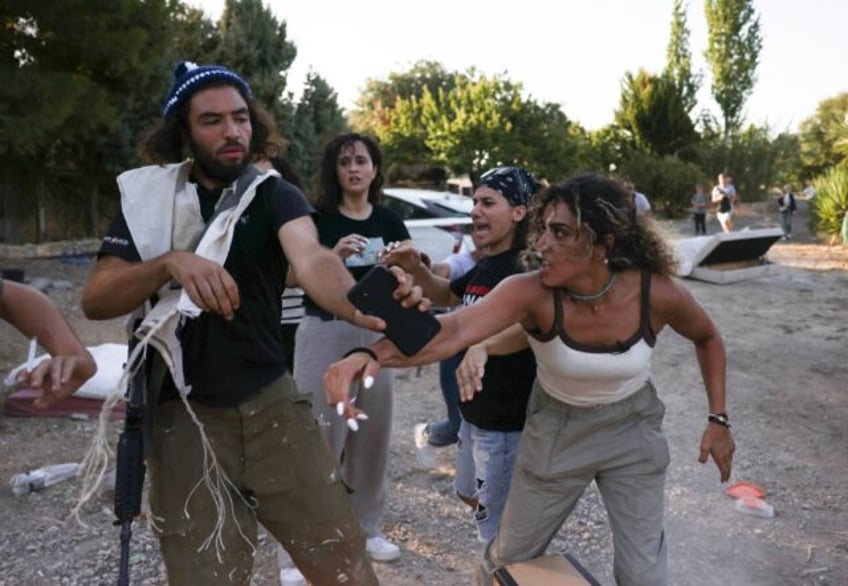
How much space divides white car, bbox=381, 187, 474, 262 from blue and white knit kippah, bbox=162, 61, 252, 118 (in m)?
6.68

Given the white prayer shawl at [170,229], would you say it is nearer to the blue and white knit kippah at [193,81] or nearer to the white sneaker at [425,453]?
the blue and white knit kippah at [193,81]

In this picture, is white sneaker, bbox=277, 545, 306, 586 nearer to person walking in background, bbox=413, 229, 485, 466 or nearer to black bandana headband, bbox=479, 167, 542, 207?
person walking in background, bbox=413, 229, 485, 466

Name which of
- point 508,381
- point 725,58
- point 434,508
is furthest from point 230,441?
point 725,58

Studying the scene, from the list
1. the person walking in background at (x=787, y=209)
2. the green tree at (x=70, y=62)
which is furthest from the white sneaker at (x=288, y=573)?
the person walking in background at (x=787, y=209)

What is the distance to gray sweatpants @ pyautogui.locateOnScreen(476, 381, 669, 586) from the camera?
A: 2814mm

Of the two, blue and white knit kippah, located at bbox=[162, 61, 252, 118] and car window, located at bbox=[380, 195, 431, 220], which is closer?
blue and white knit kippah, located at bbox=[162, 61, 252, 118]

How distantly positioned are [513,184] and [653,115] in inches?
1290

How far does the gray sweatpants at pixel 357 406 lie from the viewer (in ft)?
12.4

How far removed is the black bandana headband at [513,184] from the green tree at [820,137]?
2715cm

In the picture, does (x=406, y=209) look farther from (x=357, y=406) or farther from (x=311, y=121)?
(x=357, y=406)

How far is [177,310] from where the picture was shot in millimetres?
2268

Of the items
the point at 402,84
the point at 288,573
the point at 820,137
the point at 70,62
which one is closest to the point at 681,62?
the point at 820,137

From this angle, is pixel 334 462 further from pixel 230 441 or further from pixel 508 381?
pixel 508 381

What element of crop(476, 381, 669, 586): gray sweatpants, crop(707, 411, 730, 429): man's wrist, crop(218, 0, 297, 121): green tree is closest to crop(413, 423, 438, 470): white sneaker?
crop(476, 381, 669, 586): gray sweatpants
